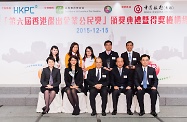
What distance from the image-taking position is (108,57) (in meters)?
6.15

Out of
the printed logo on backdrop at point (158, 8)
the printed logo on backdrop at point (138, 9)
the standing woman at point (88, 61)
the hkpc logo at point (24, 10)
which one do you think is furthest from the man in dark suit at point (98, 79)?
the hkpc logo at point (24, 10)

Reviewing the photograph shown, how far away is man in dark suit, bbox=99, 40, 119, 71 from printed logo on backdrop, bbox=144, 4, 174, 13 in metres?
1.29

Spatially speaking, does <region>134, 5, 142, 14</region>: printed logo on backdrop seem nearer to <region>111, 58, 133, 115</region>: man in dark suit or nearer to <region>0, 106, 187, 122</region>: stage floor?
<region>111, 58, 133, 115</region>: man in dark suit

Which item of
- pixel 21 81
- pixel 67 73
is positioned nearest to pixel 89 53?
pixel 67 73

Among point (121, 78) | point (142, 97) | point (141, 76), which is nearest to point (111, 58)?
point (121, 78)

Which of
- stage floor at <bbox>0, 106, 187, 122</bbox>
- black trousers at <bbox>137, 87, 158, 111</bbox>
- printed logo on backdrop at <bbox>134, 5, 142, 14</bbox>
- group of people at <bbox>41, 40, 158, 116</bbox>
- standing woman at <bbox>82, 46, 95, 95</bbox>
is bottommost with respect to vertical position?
stage floor at <bbox>0, 106, 187, 122</bbox>

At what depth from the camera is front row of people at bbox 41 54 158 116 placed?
555 centimetres

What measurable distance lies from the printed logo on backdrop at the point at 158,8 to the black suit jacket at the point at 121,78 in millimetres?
1711

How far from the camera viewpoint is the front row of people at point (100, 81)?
5555mm

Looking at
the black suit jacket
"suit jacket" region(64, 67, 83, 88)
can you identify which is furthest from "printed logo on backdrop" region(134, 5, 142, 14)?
"suit jacket" region(64, 67, 83, 88)

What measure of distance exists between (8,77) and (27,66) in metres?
0.52

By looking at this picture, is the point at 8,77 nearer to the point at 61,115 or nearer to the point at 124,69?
the point at 61,115

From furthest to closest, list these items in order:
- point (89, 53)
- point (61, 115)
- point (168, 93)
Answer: point (168, 93) → point (89, 53) → point (61, 115)

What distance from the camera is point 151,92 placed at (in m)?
5.50
